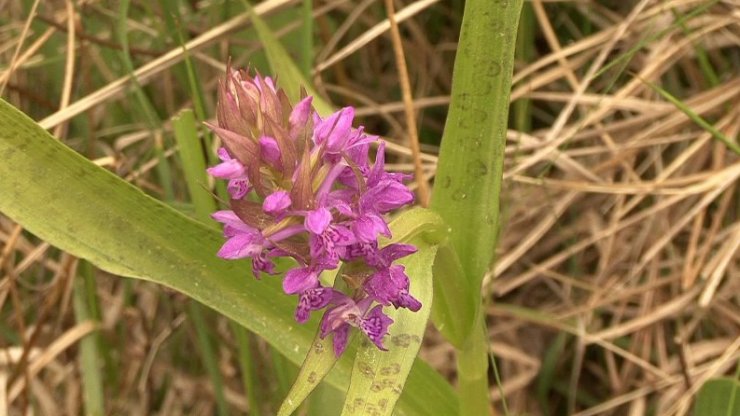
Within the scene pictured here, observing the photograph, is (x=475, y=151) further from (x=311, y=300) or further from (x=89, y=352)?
(x=89, y=352)

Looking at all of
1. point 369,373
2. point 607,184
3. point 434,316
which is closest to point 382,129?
point 607,184

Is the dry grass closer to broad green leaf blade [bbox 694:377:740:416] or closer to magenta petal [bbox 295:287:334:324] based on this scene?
broad green leaf blade [bbox 694:377:740:416]

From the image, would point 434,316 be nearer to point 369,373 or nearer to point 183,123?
point 369,373

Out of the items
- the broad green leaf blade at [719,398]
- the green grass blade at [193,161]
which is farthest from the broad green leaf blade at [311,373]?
the broad green leaf blade at [719,398]

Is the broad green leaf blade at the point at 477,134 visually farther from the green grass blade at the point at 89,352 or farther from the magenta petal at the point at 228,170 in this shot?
the green grass blade at the point at 89,352

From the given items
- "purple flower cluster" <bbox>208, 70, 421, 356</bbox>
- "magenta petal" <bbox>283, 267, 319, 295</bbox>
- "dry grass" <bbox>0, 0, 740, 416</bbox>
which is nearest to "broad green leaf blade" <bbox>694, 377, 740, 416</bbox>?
"dry grass" <bbox>0, 0, 740, 416</bbox>

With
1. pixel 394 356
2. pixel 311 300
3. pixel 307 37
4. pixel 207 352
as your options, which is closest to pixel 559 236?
pixel 307 37
